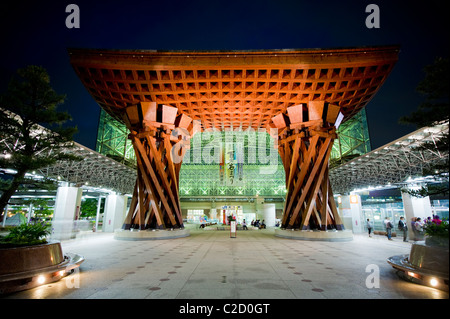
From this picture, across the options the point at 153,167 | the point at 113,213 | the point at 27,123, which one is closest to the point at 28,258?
the point at 27,123

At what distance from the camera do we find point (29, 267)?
15.1 ft

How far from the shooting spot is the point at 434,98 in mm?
4457

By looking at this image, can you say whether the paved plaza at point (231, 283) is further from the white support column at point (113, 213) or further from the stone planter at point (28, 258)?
the white support column at point (113, 213)

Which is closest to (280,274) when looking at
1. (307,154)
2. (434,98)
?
(434,98)

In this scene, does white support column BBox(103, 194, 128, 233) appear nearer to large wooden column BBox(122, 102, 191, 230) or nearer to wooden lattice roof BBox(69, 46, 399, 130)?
large wooden column BBox(122, 102, 191, 230)

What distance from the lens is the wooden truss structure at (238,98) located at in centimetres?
1335

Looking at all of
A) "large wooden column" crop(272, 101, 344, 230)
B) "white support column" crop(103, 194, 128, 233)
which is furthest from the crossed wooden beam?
"white support column" crop(103, 194, 128, 233)

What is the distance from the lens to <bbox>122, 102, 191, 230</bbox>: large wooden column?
50.7 ft

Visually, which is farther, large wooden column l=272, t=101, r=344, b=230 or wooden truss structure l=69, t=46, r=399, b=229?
large wooden column l=272, t=101, r=344, b=230

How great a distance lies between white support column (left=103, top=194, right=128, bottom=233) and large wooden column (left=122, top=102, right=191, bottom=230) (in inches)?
366

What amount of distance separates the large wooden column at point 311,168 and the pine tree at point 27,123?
13594mm

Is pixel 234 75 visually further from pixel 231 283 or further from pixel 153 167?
pixel 231 283

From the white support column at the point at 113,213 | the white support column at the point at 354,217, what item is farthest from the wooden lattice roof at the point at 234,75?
the white support column at the point at 113,213
